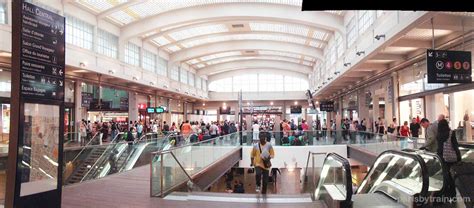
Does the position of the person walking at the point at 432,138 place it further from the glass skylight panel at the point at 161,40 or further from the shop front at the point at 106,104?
the glass skylight panel at the point at 161,40

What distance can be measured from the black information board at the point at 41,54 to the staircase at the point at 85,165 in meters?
4.77

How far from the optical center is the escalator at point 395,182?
4844 millimetres

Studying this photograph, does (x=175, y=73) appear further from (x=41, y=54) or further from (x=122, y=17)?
(x=41, y=54)

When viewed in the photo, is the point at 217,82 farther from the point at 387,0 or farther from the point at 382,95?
the point at 387,0

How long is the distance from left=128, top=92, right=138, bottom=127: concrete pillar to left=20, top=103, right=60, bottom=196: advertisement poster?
856 inches

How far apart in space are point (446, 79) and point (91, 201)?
8817 millimetres

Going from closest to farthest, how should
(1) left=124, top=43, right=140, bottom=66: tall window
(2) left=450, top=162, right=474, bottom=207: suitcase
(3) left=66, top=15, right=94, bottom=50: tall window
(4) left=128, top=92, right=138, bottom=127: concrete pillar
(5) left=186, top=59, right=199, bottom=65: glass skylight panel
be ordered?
(2) left=450, top=162, right=474, bottom=207: suitcase → (3) left=66, top=15, right=94, bottom=50: tall window → (1) left=124, top=43, right=140, bottom=66: tall window → (4) left=128, top=92, right=138, bottom=127: concrete pillar → (5) left=186, top=59, right=199, bottom=65: glass skylight panel

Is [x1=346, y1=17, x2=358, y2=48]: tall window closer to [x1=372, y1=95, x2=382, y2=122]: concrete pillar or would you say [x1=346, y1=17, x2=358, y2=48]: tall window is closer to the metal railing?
[x1=372, y1=95, x2=382, y2=122]: concrete pillar

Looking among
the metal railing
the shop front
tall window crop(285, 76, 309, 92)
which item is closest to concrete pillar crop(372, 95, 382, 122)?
the metal railing

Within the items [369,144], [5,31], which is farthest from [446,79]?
[5,31]

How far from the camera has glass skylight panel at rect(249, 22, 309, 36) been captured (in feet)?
88.4

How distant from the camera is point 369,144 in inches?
622

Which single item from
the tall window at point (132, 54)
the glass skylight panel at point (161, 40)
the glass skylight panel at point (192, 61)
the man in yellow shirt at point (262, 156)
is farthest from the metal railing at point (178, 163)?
the glass skylight panel at point (192, 61)

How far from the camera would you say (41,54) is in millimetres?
5105
